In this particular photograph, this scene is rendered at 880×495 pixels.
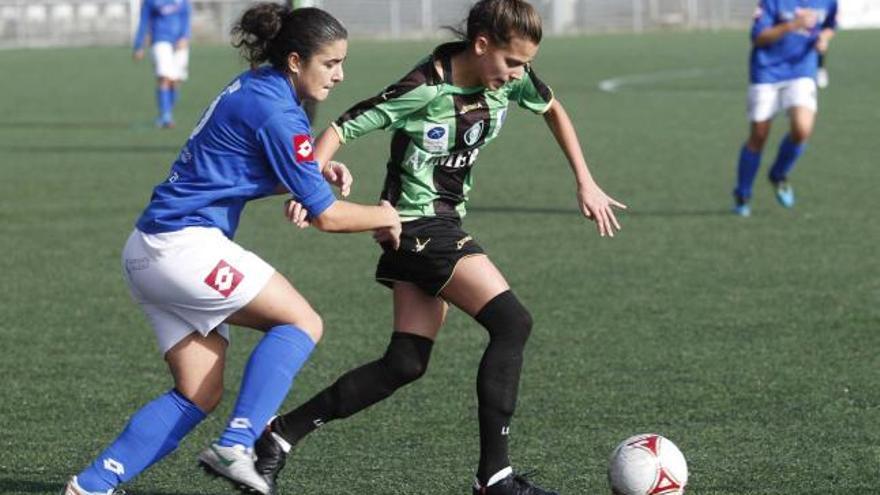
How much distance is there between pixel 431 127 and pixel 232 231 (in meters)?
0.80

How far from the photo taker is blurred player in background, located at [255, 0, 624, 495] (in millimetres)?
5367

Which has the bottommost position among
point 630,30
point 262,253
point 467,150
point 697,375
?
point 630,30

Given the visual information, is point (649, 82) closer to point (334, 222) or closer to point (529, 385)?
point (529, 385)

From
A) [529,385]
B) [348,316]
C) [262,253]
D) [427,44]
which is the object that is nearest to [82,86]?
[427,44]


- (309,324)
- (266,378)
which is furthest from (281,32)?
(266,378)

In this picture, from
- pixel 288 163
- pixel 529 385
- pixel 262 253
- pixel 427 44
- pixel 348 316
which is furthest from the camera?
pixel 427 44

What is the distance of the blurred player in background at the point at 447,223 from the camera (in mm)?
5367

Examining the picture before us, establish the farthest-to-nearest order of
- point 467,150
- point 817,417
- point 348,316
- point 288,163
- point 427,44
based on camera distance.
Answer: point 427,44 < point 348,316 < point 817,417 < point 467,150 < point 288,163

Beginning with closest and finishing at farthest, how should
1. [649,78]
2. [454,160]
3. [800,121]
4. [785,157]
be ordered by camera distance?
[454,160], [800,121], [785,157], [649,78]

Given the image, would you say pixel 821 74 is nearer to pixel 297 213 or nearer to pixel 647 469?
pixel 647 469

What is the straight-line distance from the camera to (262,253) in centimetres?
1152

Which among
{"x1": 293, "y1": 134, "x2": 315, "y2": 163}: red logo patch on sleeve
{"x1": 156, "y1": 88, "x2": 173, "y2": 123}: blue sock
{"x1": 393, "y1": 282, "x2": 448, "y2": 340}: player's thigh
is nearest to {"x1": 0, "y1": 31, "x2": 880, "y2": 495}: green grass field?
{"x1": 393, "y1": 282, "x2": 448, "y2": 340}: player's thigh

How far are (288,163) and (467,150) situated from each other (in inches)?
36.6

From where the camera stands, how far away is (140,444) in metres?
5.04
